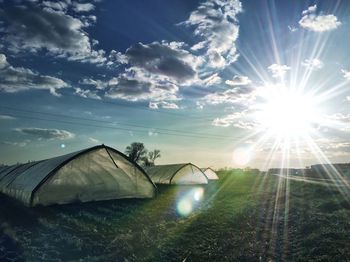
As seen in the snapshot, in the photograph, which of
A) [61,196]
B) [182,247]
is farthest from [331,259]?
[61,196]

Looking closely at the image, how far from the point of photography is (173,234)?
10922mm

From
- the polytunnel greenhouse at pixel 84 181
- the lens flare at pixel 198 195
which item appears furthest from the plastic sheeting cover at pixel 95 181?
the lens flare at pixel 198 195

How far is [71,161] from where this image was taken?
1861 centimetres

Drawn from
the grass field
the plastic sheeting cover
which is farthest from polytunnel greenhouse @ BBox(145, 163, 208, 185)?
the grass field

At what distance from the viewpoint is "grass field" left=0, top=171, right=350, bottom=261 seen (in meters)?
8.47

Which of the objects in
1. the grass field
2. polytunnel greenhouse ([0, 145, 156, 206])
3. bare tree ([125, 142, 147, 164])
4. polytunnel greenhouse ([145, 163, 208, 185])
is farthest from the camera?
bare tree ([125, 142, 147, 164])

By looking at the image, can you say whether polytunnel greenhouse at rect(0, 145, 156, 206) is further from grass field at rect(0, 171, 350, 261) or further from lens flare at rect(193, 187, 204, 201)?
lens flare at rect(193, 187, 204, 201)

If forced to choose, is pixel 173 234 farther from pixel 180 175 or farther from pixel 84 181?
pixel 180 175

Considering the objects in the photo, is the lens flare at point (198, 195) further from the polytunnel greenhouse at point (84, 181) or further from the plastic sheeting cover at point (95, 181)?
the plastic sheeting cover at point (95, 181)

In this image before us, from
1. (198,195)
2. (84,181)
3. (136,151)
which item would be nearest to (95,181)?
(84,181)

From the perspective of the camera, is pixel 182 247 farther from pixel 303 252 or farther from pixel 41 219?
pixel 41 219

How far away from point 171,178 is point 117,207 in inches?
850

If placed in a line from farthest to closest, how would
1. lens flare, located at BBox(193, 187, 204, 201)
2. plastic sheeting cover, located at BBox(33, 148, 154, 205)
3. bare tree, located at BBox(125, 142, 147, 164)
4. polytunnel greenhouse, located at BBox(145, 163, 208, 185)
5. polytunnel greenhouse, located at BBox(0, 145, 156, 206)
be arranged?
1. bare tree, located at BBox(125, 142, 147, 164)
2. polytunnel greenhouse, located at BBox(145, 163, 208, 185)
3. lens flare, located at BBox(193, 187, 204, 201)
4. plastic sheeting cover, located at BBox(33, 148, 154, 205)
5. polytunnel greenhouse, located at BBox(0, 145, 156, 206)

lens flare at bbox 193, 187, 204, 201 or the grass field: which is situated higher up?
the grass field
